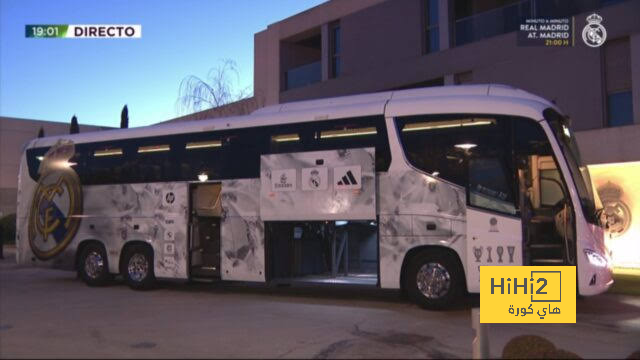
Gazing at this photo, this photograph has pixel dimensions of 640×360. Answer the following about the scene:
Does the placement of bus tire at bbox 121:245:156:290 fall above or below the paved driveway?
above

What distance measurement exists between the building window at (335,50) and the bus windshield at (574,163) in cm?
1551

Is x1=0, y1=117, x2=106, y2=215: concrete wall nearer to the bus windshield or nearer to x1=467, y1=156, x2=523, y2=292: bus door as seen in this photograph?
x1=467, y1=156, x2=523, y2=292: bus door

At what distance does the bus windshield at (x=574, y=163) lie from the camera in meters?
10.0

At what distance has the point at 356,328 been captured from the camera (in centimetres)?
929

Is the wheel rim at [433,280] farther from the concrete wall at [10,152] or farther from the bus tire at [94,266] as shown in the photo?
the concrete wall at [10,152]

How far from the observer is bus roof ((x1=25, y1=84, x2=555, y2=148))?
10812 millimetres

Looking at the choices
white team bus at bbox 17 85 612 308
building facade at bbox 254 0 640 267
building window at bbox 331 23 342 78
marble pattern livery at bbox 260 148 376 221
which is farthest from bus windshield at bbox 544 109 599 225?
building window at bbox 331 23 342 78

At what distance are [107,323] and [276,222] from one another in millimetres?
4070

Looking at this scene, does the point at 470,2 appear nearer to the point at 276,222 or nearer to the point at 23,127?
the point at 276,222

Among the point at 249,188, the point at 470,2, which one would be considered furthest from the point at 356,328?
the point at 470,2

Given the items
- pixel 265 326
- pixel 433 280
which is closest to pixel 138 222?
pixel 265 326

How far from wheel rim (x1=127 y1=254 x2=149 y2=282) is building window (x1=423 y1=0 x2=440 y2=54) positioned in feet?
41.4

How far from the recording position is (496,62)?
19.5 metres

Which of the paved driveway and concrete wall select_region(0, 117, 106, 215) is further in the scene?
concrete wall select_region(0, 117, 106, 215)
